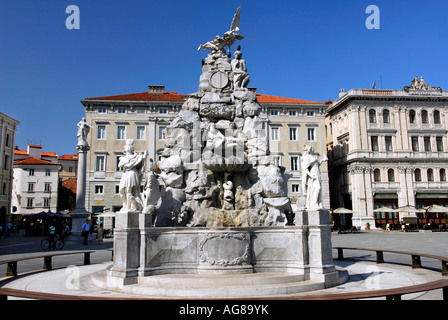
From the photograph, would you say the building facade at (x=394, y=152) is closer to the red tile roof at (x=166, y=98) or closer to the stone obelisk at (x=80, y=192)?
the red tile roof at (x=166, y=98)

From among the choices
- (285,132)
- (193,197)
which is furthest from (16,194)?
(193,197)

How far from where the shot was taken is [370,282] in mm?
9438

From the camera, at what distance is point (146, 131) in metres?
45.0

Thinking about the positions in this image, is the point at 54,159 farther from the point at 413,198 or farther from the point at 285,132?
the point at 413,198

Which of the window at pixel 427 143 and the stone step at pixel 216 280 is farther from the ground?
the window at pixel 427 143

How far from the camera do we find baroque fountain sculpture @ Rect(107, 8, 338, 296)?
925 cm

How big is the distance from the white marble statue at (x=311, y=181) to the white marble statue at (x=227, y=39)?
16.9 ft

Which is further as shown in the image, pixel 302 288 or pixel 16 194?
pixel 16 194

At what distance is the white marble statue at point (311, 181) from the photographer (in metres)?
9.88

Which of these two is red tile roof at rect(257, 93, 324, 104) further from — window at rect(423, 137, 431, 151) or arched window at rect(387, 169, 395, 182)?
window at rect(423, 137, 431, 151)

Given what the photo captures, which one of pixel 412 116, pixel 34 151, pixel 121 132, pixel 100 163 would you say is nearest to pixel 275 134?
pixel 412 116

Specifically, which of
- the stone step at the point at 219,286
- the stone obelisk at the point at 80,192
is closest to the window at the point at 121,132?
the stone obelisk at the point at 80,192

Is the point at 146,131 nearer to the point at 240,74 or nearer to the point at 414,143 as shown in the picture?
the point at 414,143
